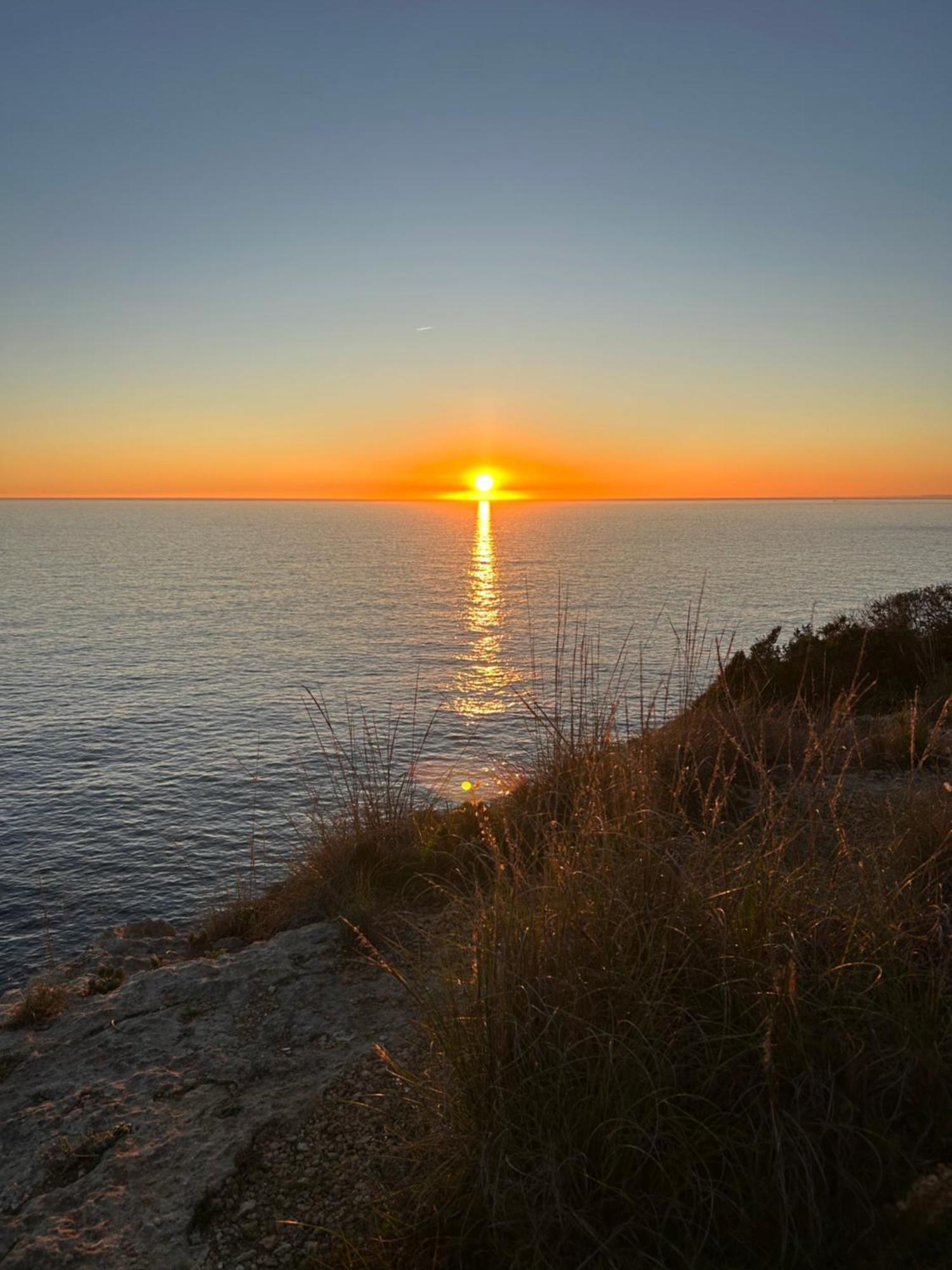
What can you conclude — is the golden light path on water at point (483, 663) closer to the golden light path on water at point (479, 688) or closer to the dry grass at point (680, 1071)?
the golden light path on water at point (479, 688)

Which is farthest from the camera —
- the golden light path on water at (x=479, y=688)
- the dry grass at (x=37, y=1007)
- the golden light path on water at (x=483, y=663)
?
the golden light path on water at (x=483, y=663)

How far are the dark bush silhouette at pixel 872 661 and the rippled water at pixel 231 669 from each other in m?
4.81

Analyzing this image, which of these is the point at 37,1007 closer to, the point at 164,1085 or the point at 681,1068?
the point at 164,1085

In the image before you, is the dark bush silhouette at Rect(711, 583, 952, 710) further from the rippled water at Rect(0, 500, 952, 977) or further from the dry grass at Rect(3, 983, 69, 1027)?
the dry grass at Rect(3, 983, 69, 1027)

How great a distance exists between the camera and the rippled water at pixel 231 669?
16641 millimetres

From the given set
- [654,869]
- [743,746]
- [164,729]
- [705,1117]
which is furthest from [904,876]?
[164,729]

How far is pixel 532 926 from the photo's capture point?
382cm

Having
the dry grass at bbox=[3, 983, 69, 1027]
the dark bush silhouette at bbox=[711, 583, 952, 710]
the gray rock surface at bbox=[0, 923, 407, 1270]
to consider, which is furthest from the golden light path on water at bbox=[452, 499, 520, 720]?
the gray rock surface at bbox=[0, 923, 407, 1270]

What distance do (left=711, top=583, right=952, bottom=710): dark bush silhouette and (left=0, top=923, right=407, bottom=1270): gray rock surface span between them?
1009 cm

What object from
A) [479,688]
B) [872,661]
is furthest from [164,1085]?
[479,688]

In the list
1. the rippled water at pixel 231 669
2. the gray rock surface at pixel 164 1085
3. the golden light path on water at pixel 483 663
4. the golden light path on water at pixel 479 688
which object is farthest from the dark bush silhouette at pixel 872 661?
the golden light path on water at pixel 483 663

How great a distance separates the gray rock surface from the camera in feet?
13.0

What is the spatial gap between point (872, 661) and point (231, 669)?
26365mm

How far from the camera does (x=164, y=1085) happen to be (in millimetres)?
5129
